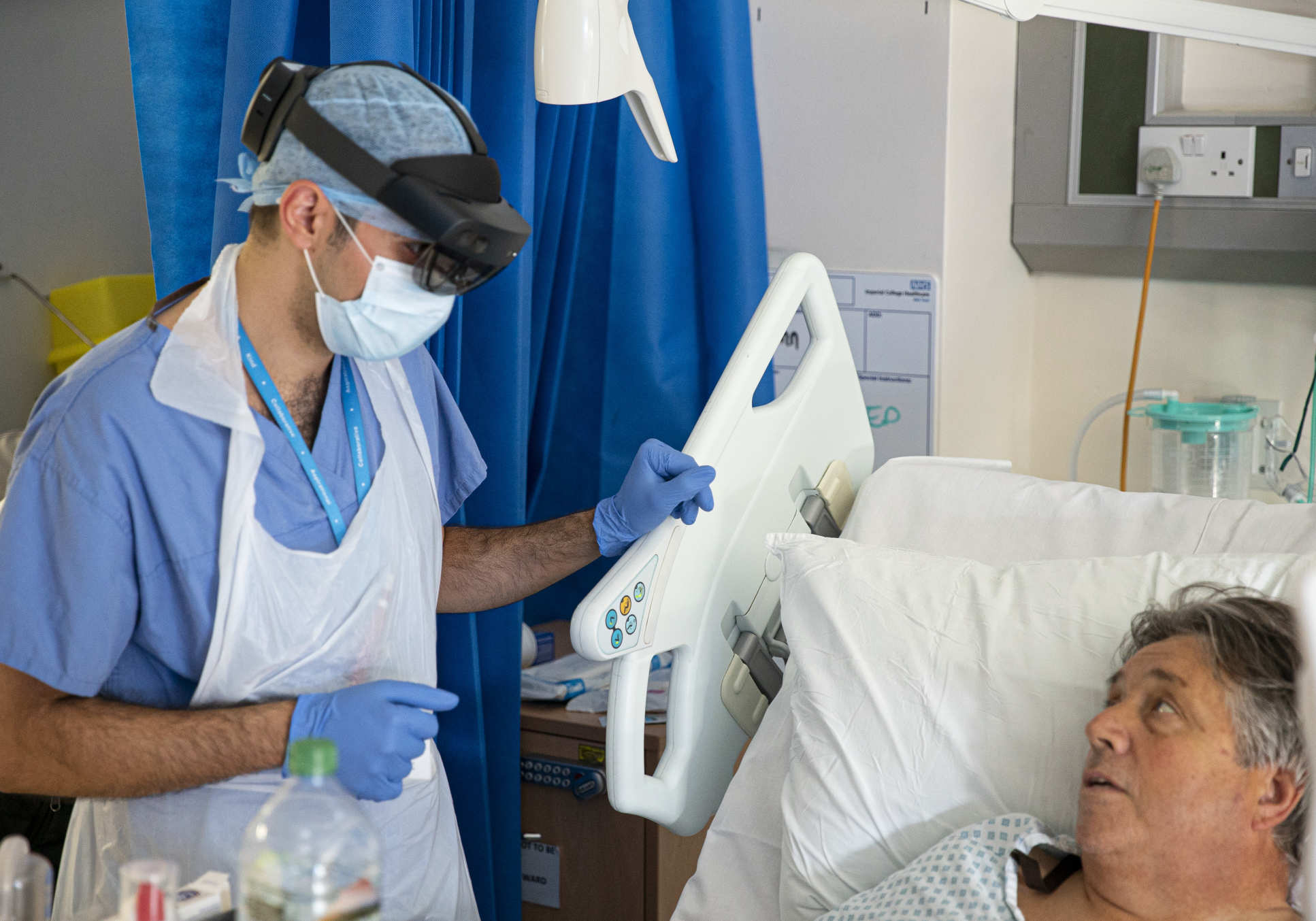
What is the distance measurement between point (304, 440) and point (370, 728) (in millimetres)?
354

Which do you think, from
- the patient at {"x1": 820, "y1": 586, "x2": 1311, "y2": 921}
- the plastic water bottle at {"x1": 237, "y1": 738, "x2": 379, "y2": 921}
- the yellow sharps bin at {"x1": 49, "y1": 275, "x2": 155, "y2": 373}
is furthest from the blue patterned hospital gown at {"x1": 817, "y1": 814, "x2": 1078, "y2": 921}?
the yellow sharps bin at {"x1": 49, "y1": 275, "x2": 155, "y2": 373}

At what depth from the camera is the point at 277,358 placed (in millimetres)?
1365

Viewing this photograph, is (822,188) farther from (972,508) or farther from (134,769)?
(134,769)

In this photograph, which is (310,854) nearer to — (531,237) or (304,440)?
(304,440)

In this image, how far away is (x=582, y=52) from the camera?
1427 millimetres

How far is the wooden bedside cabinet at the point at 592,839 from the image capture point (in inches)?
76.9

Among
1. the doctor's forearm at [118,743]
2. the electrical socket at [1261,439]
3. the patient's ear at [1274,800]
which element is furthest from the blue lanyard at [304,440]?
the electrical socket at [1261,439]

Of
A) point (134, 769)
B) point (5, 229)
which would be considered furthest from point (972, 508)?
point (5, 229)

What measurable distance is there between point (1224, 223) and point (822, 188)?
0.68 m

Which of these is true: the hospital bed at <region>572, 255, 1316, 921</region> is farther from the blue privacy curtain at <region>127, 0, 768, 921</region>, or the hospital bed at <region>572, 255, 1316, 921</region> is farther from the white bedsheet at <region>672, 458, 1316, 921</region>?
the blue privacy curtain at <region>127, 0, 768, 921</region>

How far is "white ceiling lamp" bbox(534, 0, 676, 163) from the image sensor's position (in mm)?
1422

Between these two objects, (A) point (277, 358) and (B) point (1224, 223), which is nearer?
(A) point (277, 358)

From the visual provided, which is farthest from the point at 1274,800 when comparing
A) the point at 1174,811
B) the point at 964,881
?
the point at 964,881

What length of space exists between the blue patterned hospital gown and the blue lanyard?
699mm
